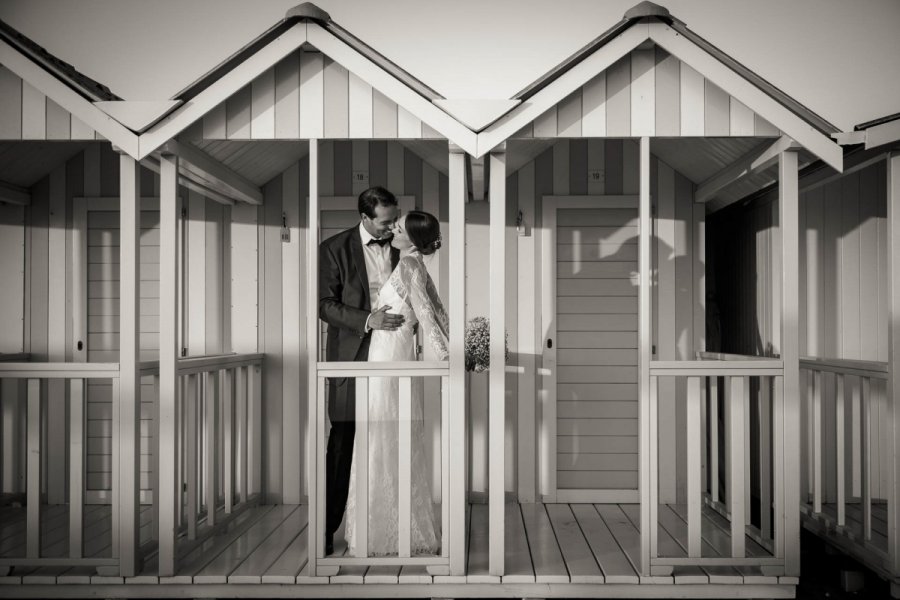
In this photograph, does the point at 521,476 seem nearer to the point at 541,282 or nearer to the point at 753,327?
the point at 541,282

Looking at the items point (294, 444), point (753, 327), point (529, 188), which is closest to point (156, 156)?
point (294, 444)

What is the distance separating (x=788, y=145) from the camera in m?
3.54

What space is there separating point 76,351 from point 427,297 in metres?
3.15

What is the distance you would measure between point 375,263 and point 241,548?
6.38 ft

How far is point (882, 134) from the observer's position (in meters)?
3.48

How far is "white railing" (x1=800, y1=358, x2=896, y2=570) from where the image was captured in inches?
151

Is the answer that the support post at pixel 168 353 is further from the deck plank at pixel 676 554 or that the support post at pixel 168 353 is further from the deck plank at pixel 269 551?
the deck plank at pixel 676 554

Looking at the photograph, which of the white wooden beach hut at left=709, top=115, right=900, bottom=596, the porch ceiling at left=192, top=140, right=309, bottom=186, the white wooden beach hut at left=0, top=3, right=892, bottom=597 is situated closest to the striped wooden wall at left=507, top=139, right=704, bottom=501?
the white wooden beach hut at left=0, top=3, right=892, bottom=597

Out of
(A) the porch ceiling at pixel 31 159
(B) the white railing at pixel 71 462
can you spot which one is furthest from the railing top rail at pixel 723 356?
(A) the porch ceiling at pixel 31 159

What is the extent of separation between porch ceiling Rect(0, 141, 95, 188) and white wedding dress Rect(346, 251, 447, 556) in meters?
2.99

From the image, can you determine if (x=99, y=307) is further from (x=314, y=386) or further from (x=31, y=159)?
(x=314, y=386)

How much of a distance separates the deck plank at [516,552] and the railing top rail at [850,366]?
2.23 meters

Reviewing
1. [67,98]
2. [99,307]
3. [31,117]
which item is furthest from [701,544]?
[99,307]

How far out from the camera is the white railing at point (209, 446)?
12.0ft
